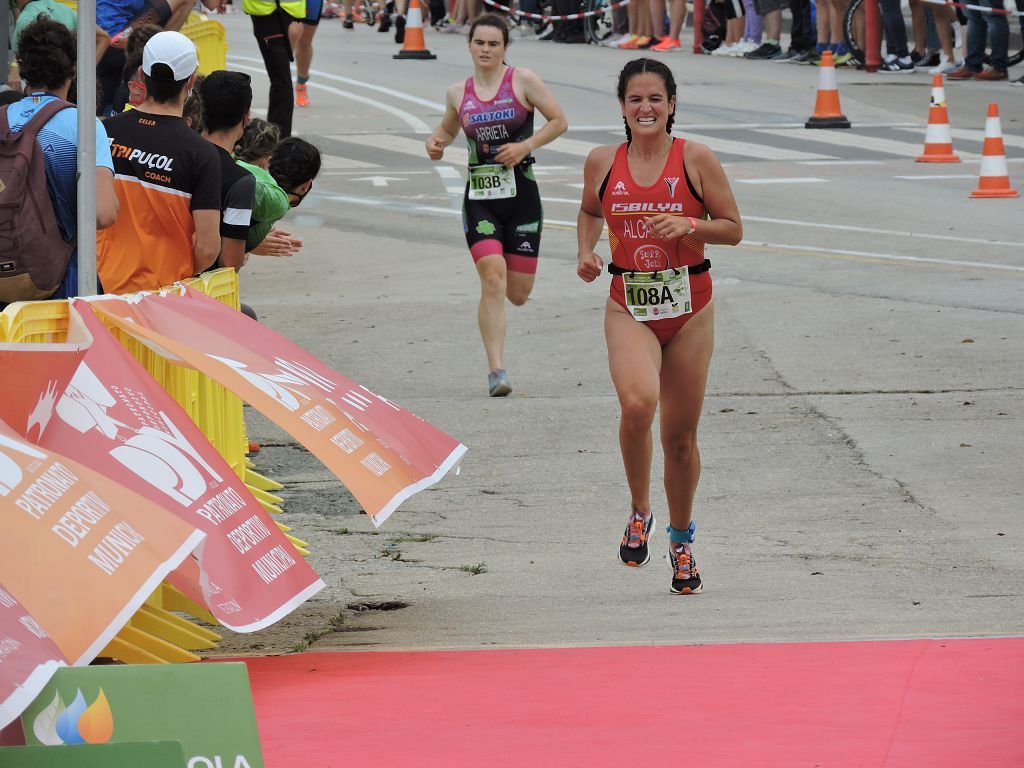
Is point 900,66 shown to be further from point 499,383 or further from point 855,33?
point 499,383

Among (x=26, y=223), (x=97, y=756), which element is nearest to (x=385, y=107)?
(x=26, y=223)

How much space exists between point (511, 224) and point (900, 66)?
697 inches

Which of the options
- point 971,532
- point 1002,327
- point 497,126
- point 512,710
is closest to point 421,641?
point 512,710

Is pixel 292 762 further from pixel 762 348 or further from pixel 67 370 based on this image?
pixel 762 348

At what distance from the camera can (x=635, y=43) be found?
3145cm

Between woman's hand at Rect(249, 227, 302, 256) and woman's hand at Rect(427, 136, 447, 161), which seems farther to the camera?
woman's hand at Rect(427, 136, 447, 161)

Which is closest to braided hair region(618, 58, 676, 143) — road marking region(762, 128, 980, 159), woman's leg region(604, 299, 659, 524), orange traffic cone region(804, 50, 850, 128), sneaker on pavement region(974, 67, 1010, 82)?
woman's leg region(604, 299, 659, 524)

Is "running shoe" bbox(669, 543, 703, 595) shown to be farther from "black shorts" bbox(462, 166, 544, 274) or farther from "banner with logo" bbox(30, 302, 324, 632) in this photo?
"black shorts" bbox(462, 166, 544, 274)

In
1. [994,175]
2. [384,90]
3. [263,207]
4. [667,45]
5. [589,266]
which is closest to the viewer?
[589,266]

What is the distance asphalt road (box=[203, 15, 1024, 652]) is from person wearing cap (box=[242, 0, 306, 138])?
0.92m

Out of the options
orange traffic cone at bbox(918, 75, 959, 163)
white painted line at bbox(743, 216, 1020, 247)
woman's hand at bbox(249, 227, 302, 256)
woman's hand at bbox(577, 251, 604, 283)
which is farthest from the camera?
orange traffic cone at bbox(918, 75, 959, 163)

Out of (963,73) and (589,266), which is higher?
(589,266)

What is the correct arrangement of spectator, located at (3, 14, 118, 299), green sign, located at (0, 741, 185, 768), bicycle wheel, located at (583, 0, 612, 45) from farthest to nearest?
bicycle wheel, located at (583, 0, 612, 45), spectator, located at (3, 14, 118, 299), green sign, located at (0, 741, 185, 768)

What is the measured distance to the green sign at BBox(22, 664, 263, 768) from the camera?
4.07 metres
